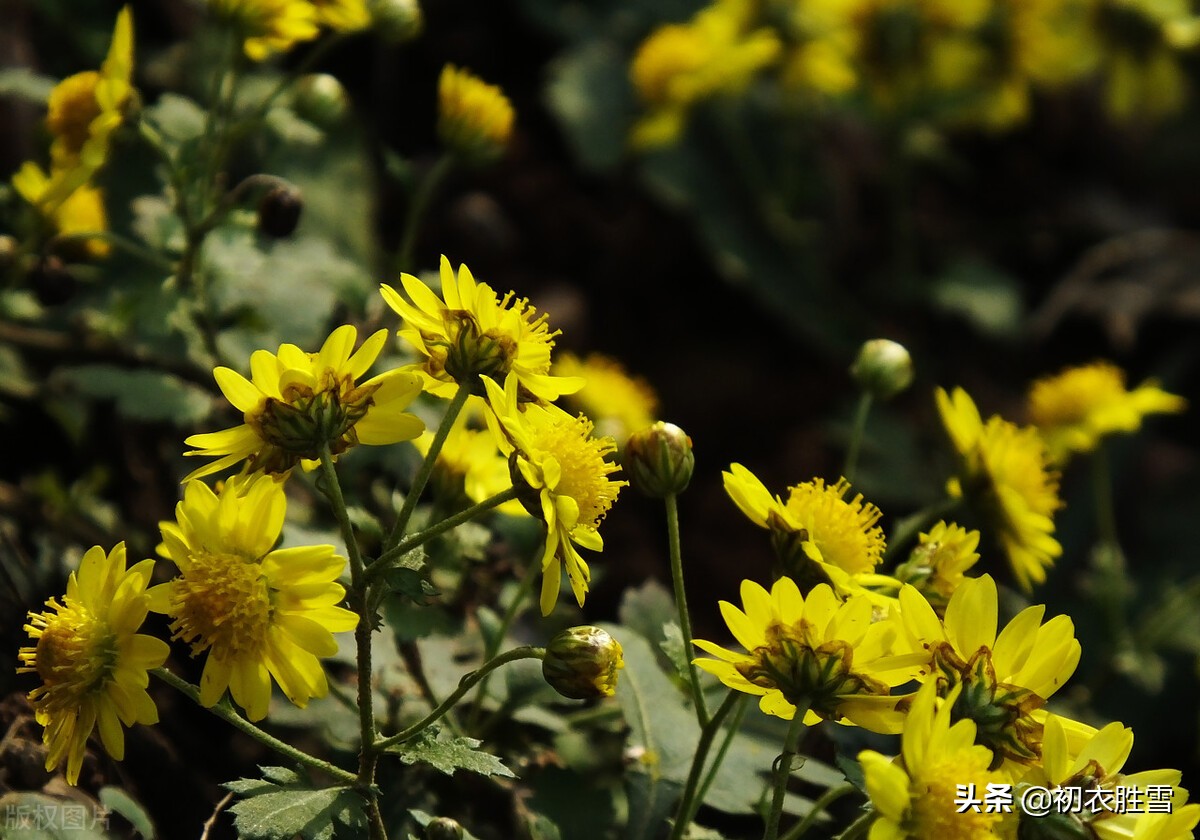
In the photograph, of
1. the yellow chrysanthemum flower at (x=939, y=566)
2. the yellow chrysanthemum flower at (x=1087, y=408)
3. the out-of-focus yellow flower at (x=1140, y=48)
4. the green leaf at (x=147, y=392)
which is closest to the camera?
the yellow chrysanthemum flower at (x=939, y=566)

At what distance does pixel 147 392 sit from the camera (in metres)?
1.86

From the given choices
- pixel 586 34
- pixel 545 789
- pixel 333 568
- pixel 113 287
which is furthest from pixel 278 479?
pixel 586 34

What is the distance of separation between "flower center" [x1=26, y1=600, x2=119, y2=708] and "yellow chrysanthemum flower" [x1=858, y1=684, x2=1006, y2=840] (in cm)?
70

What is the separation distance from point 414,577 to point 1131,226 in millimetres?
3380

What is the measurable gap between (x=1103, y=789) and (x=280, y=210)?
4.05ft

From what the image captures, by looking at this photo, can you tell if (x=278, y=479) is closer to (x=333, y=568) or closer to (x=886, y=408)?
(x=333, y=568)

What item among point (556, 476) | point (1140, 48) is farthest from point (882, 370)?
point (1140, 48)

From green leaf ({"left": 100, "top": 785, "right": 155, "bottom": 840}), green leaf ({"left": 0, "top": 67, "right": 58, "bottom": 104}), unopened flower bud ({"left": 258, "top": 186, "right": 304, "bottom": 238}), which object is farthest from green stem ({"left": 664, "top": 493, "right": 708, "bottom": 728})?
green leaf ({"left": 0, "top": 67, "right": 58, "bottom": 104})

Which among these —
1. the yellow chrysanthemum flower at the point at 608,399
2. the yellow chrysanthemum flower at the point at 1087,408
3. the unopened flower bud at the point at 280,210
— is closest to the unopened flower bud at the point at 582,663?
the unopened flower bud at the point at 280,210

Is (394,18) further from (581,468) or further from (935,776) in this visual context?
(935,776)

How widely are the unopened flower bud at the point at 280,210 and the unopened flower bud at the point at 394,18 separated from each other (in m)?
0.36

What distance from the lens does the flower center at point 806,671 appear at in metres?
1.16

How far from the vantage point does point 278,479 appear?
1.18m

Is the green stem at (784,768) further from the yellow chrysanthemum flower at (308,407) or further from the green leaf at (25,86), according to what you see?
the green leaf at (25,86)
